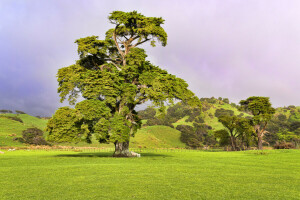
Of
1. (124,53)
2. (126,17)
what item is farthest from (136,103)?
(126,17)

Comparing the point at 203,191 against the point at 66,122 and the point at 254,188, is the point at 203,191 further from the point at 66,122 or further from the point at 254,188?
the point at 66,122

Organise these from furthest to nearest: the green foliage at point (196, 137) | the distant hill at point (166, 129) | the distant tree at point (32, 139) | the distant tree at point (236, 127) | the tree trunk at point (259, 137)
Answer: the green foliage at point (196, 137)
the distant hill at point (166, 129)
the distant tree at point (32, 139)
the distant tree at point (236, 127)
the tree trunk at point (259, 137)

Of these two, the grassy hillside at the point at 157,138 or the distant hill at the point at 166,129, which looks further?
the grassy hillside at the point at 157,138

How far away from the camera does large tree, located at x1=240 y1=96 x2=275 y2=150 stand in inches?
2329

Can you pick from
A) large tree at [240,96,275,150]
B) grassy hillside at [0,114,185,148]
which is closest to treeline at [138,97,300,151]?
large tree at [240,96,275,150]

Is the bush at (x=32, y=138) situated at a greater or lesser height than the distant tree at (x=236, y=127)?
lesser

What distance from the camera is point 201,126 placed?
105875mm

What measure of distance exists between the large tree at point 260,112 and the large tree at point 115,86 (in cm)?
3935

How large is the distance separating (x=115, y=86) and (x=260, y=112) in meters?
50.9

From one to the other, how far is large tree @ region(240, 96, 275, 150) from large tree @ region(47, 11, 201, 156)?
39.4 metres

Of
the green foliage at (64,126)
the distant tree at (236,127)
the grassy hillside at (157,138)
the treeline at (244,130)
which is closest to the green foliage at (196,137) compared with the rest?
the treeline at (244,130)

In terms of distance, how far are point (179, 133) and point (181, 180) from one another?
9559 centimetres

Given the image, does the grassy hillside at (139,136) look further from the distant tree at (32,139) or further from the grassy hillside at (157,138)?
the distant tree at (32,139)

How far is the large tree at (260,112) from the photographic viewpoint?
59.2 m
